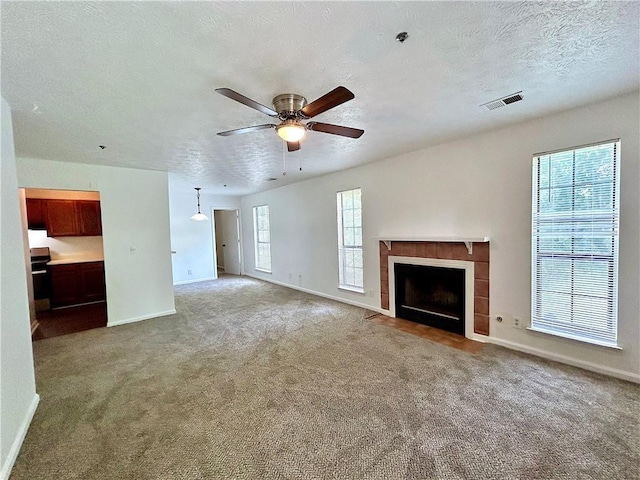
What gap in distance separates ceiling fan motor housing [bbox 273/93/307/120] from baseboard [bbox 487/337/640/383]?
3373 millimetres

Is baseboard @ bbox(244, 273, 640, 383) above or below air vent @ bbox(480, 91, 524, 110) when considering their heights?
below

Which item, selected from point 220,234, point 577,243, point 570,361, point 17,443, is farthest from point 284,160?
point 220,234

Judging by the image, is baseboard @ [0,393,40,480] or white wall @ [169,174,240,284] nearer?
baseboard @ [0,393,40,480]

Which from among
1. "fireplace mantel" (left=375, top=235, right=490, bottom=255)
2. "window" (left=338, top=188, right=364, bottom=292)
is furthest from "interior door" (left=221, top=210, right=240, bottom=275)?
"fireplace mantel" (left=375, top=235, right=490, bottom=255)

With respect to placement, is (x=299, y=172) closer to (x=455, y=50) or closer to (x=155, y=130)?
(x=155, y=130)

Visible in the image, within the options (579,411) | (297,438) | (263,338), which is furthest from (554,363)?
(263,338)

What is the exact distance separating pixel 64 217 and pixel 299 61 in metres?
6.42

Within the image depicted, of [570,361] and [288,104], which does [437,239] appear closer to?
[570,361]

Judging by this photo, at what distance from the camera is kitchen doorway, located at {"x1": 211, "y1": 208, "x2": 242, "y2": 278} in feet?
28.7

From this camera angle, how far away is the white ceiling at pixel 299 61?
138 cm

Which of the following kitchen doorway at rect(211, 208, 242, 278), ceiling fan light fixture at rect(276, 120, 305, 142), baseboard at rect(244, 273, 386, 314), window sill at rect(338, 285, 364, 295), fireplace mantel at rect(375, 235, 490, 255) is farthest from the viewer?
kitchen doorway at rect(211, 208, 242, 278)

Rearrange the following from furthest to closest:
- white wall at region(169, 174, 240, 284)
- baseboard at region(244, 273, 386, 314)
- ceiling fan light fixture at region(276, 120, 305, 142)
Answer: white wall at region(169, 174, 240, 284) < baseboard at region(244, 273, 386, 314) < ceiling fan light fixture at region(276, 120, 305, 142)

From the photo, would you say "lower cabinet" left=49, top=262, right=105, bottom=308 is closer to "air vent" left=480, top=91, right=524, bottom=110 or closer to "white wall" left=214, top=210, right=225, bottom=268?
"white wall" left=214, top=210, right=225, bottom=268

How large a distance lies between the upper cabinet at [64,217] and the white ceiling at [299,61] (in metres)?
3.21
